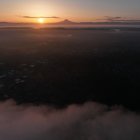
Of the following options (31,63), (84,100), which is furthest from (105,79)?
(31,63)

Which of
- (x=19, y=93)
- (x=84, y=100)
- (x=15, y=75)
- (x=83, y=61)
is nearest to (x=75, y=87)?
(x=84, y=100)

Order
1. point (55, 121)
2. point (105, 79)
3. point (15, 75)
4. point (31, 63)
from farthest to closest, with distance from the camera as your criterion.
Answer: point (31, 63), point (15, 75), point (105, 79), point (55, 121)

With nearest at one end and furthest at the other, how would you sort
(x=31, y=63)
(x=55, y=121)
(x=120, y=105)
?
(x=55, y=121) → (x=120, y=105) → (x=31, y=63)

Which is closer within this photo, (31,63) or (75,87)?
(75,87)

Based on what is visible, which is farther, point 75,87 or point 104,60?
point 104,60

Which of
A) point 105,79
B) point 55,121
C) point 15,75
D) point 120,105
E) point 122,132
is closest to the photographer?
point 122,132

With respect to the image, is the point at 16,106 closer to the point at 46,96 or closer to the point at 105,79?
the point at 46,96

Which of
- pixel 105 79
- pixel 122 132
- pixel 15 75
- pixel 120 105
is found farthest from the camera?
pixel 15 75

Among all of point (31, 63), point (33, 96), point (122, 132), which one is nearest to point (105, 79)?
point (33, 96)

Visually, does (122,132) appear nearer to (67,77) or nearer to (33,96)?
(33,96)
